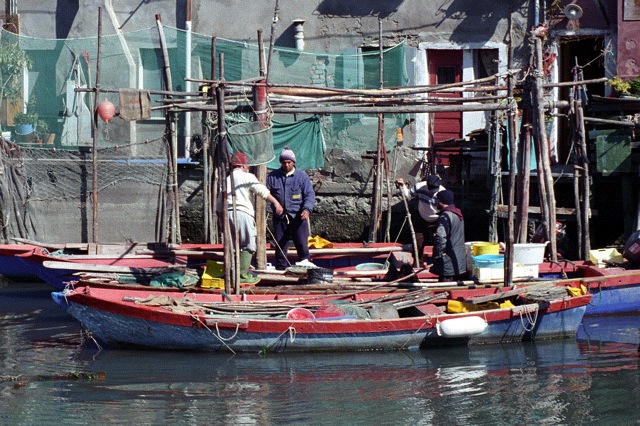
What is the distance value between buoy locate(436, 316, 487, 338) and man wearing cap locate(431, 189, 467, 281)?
139cm

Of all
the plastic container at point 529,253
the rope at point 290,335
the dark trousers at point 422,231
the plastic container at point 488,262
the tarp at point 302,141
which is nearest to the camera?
the rope at point 290,335

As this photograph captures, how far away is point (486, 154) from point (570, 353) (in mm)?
7704

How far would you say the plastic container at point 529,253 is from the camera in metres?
13.7

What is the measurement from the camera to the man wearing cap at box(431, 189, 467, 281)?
13.2m

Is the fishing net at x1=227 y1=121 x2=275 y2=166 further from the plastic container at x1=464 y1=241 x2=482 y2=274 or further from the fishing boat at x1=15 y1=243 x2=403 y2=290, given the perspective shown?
the plastic container at x1=464 y1=241 x2=482 y2=274

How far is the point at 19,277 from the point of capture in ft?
59.0

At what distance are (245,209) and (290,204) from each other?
1189mm

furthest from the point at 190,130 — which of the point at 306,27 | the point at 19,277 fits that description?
the point at 19,277

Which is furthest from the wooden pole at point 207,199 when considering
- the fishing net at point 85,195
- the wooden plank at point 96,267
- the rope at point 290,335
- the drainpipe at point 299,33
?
the rope at point 290,335

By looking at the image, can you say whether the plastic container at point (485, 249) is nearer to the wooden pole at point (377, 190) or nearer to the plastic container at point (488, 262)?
the plastic container at point (488, 262)

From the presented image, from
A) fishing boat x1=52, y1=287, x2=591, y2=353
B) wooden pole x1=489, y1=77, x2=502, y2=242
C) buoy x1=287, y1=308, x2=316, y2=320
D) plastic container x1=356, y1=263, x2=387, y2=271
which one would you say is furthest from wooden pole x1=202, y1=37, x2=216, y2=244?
buoy x1=287, y1=308, x2=316, y2=320

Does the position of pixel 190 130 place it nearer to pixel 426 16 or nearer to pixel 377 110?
pixel 426 16

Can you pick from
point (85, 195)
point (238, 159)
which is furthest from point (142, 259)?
point (238, 159)

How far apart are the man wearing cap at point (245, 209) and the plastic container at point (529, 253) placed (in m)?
3.34
